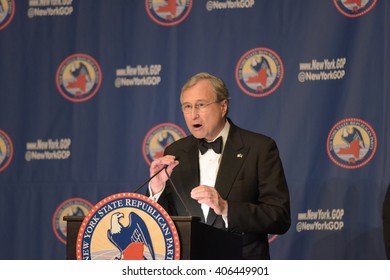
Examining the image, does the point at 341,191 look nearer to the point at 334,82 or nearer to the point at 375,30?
the point at 334,82

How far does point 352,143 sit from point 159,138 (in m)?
1.34

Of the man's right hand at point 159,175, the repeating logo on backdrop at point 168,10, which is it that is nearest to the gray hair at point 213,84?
the man's right hand at point 159,175

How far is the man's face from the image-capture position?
12.1ft

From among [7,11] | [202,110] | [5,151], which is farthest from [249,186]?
[7,11]

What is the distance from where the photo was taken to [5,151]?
5484 millimetres

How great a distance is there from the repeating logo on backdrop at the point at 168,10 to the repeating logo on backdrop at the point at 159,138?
0.74m

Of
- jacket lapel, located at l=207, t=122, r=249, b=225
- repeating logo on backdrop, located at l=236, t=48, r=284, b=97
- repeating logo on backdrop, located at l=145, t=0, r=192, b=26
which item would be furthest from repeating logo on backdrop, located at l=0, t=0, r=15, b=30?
jacket lapel, located at l=207, t=122, r=249, b=225

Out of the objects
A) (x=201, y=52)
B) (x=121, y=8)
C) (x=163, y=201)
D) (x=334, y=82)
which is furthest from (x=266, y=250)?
(x=121, y=8)

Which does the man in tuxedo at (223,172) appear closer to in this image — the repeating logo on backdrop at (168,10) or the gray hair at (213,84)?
the gray hair at (213,84)

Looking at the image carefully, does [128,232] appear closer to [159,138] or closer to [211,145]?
[211,145]
